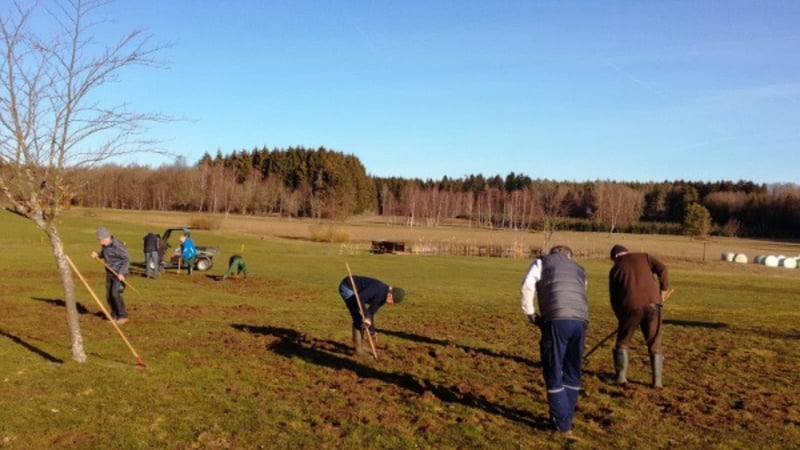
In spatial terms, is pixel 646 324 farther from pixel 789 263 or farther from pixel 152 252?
pixel 789 263

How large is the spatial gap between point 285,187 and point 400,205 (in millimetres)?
33130

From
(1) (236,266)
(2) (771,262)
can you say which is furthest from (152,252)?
(2) (771,262)

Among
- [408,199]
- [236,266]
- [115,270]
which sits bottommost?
[236,266]

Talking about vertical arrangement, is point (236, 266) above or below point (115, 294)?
below

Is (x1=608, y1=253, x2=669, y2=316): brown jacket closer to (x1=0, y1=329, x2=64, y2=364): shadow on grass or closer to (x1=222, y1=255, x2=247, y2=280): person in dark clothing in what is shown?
(x1=0, y1=329, x2=64, y2=364): shadow on grass

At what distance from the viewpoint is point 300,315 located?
1630 cm

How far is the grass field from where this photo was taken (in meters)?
7.18

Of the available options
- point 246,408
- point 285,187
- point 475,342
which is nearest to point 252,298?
point 475,342

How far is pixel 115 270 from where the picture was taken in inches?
532

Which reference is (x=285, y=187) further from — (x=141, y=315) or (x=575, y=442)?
(x=575, y=442)

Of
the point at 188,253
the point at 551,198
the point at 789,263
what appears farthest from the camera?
the point at 551,198

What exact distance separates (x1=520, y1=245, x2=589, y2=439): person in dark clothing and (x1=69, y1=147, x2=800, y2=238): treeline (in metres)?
110

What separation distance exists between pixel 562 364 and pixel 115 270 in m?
10.0

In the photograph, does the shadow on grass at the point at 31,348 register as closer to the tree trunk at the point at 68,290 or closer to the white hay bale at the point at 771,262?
the tree trunk at the point at 68,290
